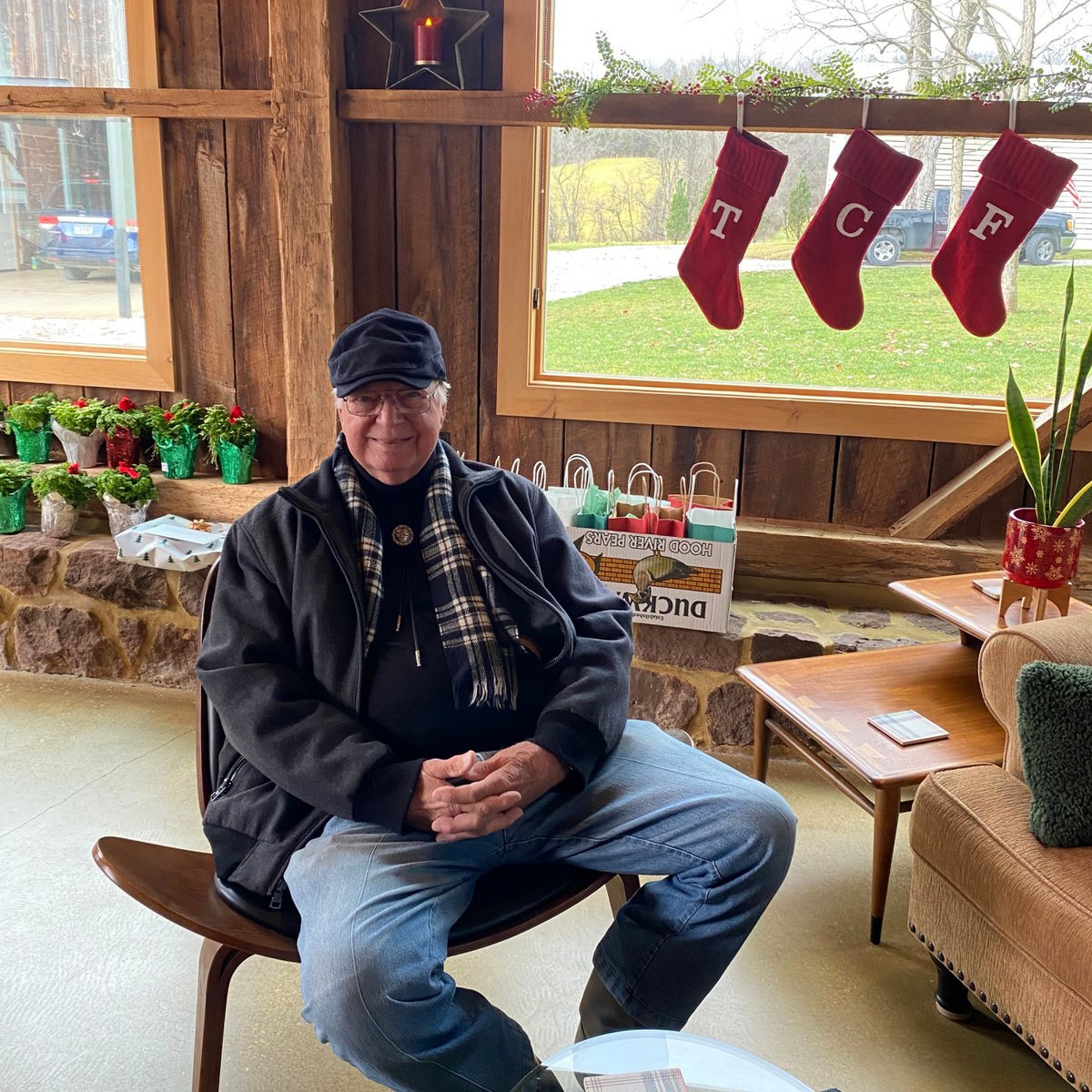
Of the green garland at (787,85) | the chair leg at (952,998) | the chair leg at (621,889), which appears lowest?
the chair leg at (952,998)

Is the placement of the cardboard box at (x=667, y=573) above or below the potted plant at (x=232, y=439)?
below

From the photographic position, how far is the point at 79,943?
2111 millimetres

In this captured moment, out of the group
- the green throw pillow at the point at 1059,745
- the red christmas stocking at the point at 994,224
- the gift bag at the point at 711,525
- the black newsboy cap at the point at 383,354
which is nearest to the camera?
the green throw pillow at the point at 1059,745

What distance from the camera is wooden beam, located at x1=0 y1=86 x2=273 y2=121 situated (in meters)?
3.06

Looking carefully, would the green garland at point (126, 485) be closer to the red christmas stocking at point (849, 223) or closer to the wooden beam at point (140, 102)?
the wooden beam at point (140, 102)

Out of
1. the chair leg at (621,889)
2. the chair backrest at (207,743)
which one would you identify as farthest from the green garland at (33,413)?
the chair leg at (621,889)

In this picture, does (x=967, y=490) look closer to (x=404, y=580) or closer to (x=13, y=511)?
(x=404, y=580)

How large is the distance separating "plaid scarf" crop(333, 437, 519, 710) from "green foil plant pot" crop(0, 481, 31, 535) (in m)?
1.88

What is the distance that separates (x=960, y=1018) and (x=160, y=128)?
3.09 m

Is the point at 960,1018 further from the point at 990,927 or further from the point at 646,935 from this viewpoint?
the point at 646,935

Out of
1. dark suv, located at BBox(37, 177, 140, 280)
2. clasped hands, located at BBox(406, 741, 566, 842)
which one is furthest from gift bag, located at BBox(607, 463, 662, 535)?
dark suv, located at BBox(37, 177, 140, 280)

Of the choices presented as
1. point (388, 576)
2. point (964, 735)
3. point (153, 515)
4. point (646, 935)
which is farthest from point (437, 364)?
point (153, 515)

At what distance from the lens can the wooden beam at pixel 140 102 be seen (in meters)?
3.06

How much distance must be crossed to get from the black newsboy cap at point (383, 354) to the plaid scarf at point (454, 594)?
14 cm
